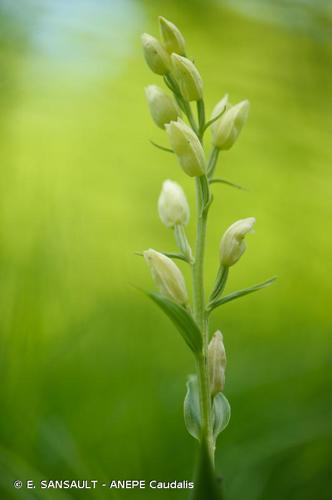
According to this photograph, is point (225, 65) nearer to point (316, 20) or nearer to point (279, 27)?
point (279, 27)

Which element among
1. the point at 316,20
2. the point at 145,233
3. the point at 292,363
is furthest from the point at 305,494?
the point at 316,20

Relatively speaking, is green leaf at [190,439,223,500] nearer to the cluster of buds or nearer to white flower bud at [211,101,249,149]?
the cluster of buds

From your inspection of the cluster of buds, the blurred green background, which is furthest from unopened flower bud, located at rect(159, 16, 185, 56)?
the blurred green background

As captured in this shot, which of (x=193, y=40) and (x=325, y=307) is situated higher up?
(x=193, y=40)

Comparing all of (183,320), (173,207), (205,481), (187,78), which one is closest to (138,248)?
(173,207)

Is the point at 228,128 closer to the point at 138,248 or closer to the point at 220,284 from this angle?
the point at 220,284
